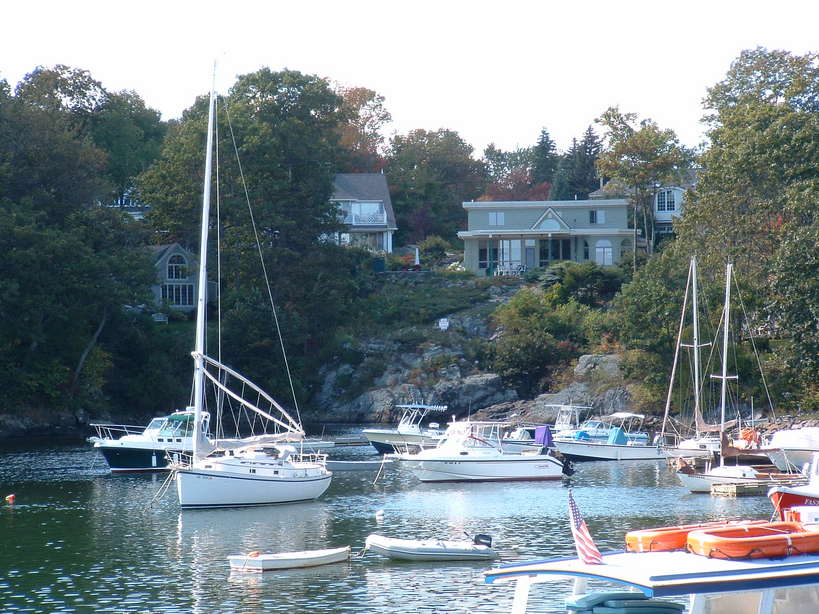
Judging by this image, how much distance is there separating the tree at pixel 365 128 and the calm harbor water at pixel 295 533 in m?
73.2

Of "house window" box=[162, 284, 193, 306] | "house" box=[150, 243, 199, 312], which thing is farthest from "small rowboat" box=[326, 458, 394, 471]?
"house window" box=[162, 284, 193, 306]

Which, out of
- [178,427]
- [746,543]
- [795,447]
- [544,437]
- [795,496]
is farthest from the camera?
[544,437]

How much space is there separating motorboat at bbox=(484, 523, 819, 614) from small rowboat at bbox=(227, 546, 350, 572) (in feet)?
40.6

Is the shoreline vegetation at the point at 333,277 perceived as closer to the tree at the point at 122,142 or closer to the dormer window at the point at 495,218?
the tree at the point at 122,142

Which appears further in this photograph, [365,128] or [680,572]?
[365,128]

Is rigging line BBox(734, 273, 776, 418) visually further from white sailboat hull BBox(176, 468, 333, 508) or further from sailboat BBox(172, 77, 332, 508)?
white sailboat hull BBox(176, 468, 333, 508)

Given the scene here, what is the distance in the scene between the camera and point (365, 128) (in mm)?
121562

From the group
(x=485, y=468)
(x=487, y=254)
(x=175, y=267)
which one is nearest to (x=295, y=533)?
(x=485, y=468)

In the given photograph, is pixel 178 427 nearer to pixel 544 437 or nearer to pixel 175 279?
pixel 544 437

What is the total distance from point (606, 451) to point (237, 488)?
79.7ft

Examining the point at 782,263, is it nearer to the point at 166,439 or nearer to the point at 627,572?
the point at 166,439

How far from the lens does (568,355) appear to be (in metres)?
77.2

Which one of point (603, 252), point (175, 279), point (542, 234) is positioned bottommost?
point (175, 279)

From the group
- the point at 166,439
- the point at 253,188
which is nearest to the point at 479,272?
the point at 253,188
